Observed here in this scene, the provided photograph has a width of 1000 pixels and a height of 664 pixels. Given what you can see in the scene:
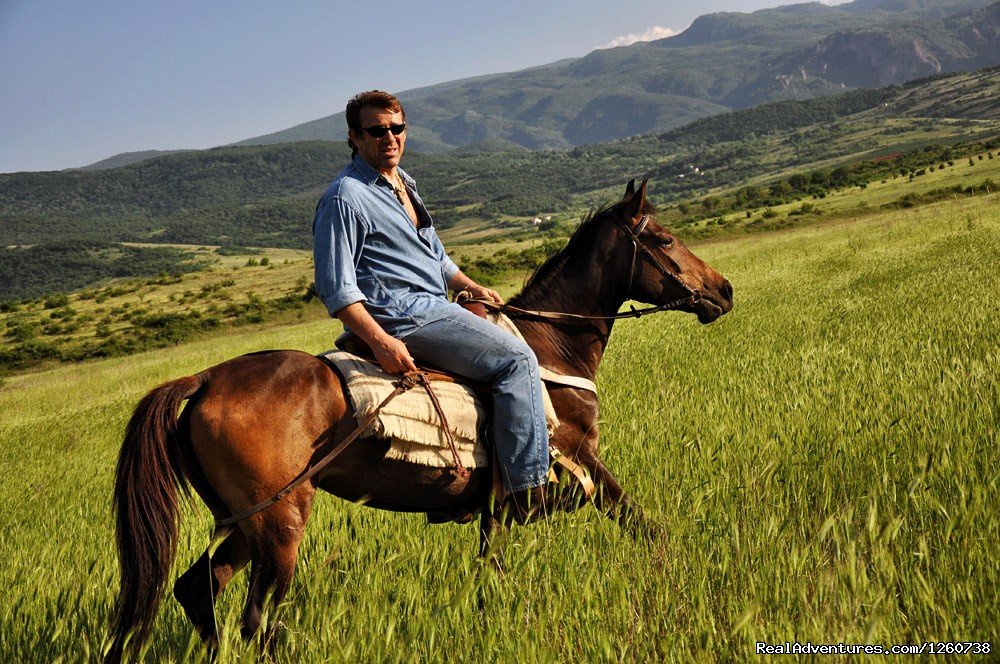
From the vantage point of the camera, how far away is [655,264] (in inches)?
209

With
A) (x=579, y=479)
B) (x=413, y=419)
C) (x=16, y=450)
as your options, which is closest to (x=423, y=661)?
(x=413, y=419)

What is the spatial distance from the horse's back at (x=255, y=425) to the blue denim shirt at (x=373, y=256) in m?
0.48

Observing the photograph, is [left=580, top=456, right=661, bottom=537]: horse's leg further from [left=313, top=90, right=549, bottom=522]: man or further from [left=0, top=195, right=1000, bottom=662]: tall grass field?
[left=313, top=90, right=549, bottom=522]: man

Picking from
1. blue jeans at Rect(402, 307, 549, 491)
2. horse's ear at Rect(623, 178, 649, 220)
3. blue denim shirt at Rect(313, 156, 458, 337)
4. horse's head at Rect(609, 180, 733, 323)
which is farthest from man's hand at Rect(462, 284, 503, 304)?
horse's ear at Rect(623, 178, 649, 220)

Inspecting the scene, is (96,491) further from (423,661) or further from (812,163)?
(812,163)

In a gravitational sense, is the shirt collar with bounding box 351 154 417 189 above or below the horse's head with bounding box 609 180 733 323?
above

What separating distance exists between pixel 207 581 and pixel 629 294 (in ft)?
10.7

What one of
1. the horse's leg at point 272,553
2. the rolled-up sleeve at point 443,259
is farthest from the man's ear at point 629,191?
the horse's leg at point 272,553

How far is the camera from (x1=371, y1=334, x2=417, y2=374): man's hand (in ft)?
13.0

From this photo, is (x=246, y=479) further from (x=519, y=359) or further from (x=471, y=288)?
(x=471, y=288)

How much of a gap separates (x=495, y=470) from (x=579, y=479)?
0.51m

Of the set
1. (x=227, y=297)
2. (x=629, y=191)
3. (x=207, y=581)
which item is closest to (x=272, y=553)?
(x=207, y=581)

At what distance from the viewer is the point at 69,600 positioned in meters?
4.49

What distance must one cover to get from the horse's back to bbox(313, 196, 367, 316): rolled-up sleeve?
0.43m
